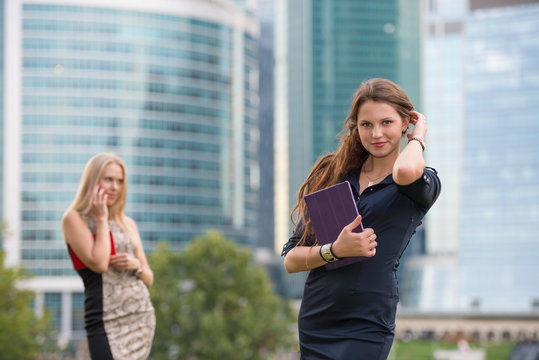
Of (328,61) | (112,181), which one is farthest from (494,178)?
(112,181)

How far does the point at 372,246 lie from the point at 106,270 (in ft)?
6.23

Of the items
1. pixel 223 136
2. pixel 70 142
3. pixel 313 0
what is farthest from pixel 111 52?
pixel 313 0

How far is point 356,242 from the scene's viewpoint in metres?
2.57

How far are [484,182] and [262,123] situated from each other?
4434 centimetres

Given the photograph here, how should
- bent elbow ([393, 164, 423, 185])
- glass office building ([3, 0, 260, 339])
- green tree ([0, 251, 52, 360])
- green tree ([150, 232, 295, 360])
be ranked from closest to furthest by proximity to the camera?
1. bent elbow ([393, 164, 423, 185])
2. green tree ([0, 251, 52, 360])
3. green tree ([150, 232, 295, 360])
4. glass office building ([3, 0, 260, 339])

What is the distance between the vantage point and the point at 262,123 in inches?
5714

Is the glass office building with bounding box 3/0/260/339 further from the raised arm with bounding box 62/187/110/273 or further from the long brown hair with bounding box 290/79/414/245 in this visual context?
the long brown hair with bounding box 290/79/414/245

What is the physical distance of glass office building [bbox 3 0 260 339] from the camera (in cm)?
8119

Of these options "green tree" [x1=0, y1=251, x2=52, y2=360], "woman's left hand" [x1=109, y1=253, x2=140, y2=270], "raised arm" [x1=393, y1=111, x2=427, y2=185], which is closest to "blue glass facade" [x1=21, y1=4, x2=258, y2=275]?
"green tree" [x1=0, y1=251, x2=52, y2=360]

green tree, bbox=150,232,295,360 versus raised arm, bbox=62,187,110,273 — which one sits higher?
raised arm, bbox=62,187,110,273

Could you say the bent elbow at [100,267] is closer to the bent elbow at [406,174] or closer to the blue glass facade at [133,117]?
the bent elbow at [406,174]

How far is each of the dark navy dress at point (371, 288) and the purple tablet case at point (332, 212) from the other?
0.08 m

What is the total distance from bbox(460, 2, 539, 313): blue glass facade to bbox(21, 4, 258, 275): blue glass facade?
47.2 metres

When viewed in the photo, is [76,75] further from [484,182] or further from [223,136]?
[484,182]
